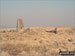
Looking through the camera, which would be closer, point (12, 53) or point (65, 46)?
point (12, 53)

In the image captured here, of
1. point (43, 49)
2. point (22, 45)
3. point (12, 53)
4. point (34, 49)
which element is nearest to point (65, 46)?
point (43, 49)

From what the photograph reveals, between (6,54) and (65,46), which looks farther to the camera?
(65,46)

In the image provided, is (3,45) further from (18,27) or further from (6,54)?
(18,27)

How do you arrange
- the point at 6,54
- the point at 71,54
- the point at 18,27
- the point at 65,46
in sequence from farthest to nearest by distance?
the point at 18,27, the point at 65,46, the point at 6,54, the point at 71,54

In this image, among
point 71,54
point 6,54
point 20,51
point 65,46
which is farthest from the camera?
point 65,46

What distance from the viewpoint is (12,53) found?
19.9 meters

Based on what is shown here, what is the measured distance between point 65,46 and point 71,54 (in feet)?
28.1

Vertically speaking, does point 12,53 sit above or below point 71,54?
below

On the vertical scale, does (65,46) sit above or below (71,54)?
below

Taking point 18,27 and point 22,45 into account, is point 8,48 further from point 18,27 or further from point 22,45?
point 18,27

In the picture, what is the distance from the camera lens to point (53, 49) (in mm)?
21516

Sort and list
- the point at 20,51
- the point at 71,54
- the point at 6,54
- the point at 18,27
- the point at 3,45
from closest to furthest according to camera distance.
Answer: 1. the point at 71,54
2. the point at 6,54
3. the point at 20,51
4. the point at 3,45
5. the point at 18,27

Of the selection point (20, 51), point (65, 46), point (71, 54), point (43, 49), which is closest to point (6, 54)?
point (20, 51)

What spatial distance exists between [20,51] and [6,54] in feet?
7.79
